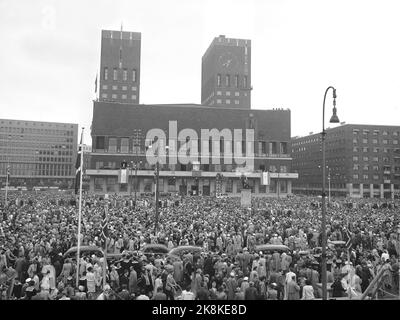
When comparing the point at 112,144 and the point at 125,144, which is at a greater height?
the point at 125,144

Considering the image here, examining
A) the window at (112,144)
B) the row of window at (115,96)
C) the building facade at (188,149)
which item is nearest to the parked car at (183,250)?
the building facade at (188,149)

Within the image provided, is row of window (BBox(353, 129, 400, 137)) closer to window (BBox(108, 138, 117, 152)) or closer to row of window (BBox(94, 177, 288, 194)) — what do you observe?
row of window (BBox(94, 177, 288, 194))

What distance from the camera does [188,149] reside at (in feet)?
344

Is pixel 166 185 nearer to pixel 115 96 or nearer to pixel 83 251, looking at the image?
pixel 115 96

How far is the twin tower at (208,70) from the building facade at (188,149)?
109ft

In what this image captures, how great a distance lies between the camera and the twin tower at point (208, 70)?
5349 inches

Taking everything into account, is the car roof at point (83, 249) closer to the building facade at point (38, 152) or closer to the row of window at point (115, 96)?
the row of window at point (115, 96)

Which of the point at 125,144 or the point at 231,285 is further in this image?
the point at 125,144

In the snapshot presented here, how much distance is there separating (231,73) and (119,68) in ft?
133

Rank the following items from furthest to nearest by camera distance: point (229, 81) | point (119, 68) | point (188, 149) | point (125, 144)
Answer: point (229, 81) < point (119, 68) < point (188, 149) < point (125, 144)

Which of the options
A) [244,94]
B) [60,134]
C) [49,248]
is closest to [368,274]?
[49,248]

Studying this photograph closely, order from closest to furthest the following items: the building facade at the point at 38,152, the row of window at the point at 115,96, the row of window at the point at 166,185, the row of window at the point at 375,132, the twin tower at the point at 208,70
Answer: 1. the row of window at the point at 166,185
2. the row of window at the point at 375,132
3. the row of window at the point at 115,96
4. the twin tower at the point at 208,70
5. the building facade at the point at 38,152

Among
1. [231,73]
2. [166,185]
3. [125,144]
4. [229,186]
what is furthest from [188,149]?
[231,73]
